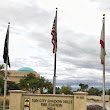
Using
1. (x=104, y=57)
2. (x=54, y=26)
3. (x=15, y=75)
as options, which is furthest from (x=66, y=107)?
(x=15, y=75)

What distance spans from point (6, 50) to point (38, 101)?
4.55 metres

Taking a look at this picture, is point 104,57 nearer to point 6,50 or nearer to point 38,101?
point 38,101

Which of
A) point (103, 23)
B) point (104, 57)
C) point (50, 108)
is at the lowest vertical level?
point (50, 108)

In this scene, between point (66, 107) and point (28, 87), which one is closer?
point (66, 107)

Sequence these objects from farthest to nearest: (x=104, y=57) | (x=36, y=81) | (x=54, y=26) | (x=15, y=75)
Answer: (x=15, y=75) < (x=36, y=81) < (x=54, y=26) < (x=104, y=57)

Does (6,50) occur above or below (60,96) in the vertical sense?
above

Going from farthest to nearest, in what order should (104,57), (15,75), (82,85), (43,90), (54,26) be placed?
(82,85)
(15,75)
(43,90)
(54,26)
(104,57)

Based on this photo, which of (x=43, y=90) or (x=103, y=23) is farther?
(x=43, y=90)

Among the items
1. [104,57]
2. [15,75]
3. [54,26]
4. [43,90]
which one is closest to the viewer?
[104,57]

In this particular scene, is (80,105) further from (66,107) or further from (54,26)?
(54,26)

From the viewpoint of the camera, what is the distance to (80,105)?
2000cm

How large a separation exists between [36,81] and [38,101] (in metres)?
45.4

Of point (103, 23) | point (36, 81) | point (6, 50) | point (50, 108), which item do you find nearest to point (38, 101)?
point (50, 108)

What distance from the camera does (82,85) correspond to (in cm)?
10125
